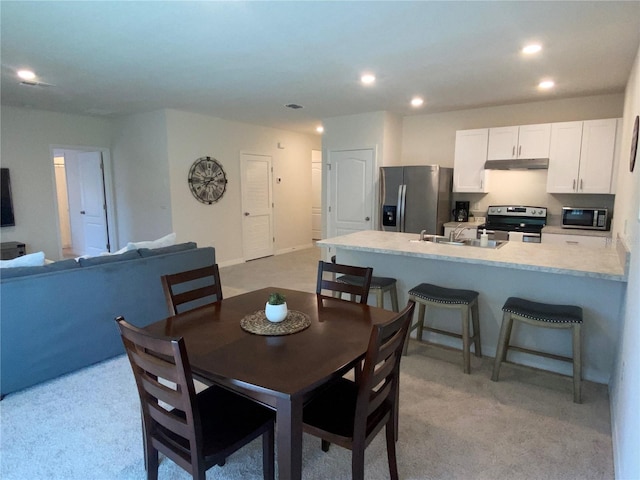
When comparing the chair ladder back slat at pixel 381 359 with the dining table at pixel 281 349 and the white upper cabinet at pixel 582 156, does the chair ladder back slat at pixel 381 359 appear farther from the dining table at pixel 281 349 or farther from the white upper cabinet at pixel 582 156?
the white upper cabinet at pixel 582 156

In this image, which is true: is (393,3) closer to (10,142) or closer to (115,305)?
(115,305)

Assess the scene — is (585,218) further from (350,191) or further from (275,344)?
(275,344)

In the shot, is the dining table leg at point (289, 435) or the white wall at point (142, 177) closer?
the dining table leg at point (289, 435)

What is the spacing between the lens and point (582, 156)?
176 inches

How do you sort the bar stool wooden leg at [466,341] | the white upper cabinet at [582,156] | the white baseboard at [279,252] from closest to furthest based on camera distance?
the bar stool wooden leg at [466,341] → the white upper cabinet at [582,156] → the white baseboard at [279,252]

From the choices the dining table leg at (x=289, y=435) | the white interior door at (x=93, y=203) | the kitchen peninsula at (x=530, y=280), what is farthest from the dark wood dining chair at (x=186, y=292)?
the white interior door at (x=93, y=203)

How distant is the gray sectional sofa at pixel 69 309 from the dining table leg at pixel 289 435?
223cm

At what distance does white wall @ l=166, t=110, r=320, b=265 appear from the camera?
5.76 m

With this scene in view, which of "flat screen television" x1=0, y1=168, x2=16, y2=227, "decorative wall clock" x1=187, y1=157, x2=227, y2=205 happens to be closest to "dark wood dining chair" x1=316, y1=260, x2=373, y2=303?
"decorative wall clock" x1=187, y1=157, x2=227, y2=205

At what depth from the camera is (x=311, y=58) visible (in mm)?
3316

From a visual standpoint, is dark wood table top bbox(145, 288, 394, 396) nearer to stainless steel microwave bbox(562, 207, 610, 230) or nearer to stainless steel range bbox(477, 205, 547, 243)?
stainless steel range bbox(477, 205, 547, 243)

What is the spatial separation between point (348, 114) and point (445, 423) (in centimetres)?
482

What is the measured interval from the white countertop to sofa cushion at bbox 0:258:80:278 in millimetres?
2010

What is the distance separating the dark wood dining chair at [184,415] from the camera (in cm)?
131
